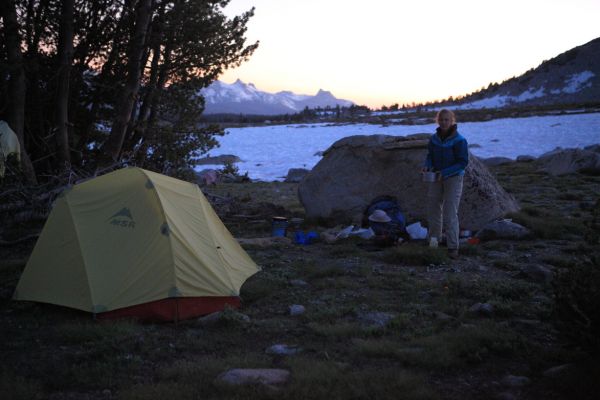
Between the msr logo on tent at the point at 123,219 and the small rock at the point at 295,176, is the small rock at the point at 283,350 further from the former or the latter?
the small rock at the point at 295,176

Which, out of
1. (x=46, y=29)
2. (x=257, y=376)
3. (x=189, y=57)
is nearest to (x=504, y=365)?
(x=257, y=376)

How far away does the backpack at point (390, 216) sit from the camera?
945 centimetres

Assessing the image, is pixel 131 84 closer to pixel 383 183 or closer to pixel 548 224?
pixel 383 183

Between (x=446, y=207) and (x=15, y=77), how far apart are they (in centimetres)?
918

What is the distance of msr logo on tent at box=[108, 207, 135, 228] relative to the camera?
627 cm

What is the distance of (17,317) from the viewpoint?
19.2ft

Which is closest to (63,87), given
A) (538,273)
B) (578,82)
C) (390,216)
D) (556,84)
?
(390,216)

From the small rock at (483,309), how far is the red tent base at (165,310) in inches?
108

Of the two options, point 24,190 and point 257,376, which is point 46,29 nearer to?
point 24,190

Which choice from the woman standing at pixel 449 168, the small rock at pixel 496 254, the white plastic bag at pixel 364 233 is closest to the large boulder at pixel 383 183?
the white plastic bag at pixel 364 233

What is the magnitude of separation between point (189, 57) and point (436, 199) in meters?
7.36

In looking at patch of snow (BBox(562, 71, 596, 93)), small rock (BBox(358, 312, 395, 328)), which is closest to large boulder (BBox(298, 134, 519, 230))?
small rock (BBox(358, 312, 395, 328))

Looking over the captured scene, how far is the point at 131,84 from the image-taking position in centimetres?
1224

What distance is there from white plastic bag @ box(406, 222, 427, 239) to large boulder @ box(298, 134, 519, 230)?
74 centimetres
